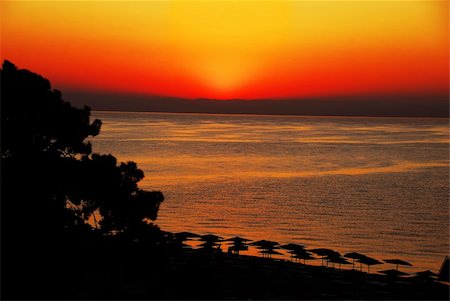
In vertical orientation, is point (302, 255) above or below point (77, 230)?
below

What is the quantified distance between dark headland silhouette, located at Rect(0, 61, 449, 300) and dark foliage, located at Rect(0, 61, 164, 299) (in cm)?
4

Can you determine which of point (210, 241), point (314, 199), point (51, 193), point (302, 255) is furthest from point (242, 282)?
point (314, 199)

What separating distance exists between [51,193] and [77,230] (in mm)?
1907

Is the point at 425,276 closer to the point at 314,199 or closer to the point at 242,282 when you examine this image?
the point at 242,282

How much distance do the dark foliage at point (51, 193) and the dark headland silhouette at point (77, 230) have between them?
39mm

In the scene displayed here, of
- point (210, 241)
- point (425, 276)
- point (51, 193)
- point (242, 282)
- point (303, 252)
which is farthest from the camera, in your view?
point (210, 241)

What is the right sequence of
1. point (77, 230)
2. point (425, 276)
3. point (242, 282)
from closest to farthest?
point (77, 230)
point (242, 282)
point (425, 276)

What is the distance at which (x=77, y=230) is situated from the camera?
85.5ft

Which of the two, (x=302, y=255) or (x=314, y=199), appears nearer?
(x=302, y=255)

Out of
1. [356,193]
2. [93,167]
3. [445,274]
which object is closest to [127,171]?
[93,167]

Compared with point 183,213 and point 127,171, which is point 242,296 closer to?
point 127,171

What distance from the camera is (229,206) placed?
63781 mm

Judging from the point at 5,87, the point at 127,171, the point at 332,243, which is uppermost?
the point at 5,87

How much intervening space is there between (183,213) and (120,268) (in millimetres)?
31032
